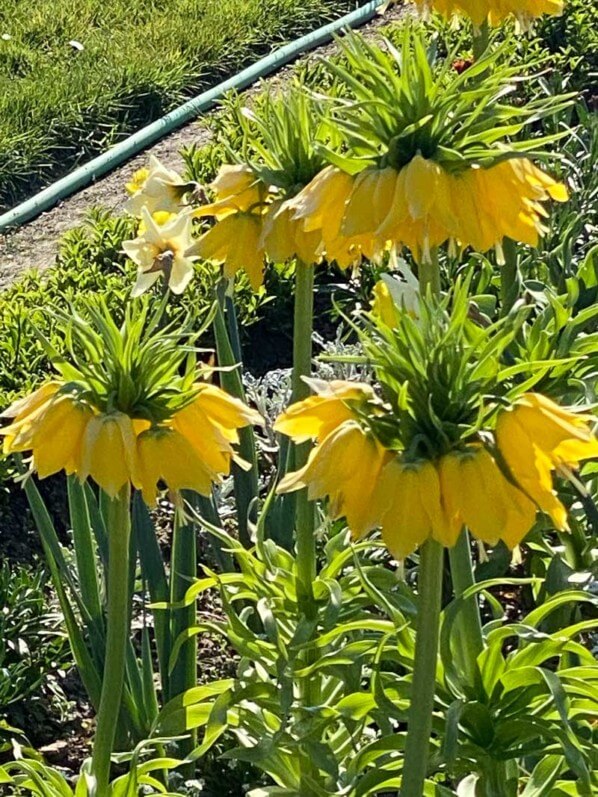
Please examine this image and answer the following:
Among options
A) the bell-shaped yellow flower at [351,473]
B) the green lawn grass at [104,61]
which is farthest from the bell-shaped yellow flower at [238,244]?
the green lawn grass at [104,61]

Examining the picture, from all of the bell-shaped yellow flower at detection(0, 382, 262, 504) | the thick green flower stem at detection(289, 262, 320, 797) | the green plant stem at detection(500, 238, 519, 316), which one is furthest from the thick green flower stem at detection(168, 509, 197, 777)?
the green plant stem at detection(500, 238, 519, 316)

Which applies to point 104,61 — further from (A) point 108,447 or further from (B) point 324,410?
(B) point 324,410

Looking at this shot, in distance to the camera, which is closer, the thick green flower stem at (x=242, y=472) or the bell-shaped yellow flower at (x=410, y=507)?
the bell-shaped yellow flower at (x=410, y=507)

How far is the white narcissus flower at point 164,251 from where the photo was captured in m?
1.96

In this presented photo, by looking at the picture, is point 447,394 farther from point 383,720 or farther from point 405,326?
point 383,720

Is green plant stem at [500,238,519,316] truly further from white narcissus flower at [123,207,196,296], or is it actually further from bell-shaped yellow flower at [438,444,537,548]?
bell-shaped yellow flower at [438,444,537,548]

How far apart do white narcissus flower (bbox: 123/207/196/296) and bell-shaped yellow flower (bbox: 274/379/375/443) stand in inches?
29.2

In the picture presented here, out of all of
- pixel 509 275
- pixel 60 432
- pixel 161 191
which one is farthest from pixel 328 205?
pixel 509 275

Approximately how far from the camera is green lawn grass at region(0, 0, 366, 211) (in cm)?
463

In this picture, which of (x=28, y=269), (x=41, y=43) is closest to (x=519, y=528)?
Answer: (x=28, y=269)

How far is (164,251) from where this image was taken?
200cm

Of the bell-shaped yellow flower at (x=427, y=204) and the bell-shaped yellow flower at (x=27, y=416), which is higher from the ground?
the bell-shaped yellow flower at (x=427, y=204)

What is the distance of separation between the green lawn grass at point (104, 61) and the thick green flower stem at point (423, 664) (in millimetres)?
3422

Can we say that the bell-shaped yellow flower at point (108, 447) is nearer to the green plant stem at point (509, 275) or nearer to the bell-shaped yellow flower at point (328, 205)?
the bell-shaped yellow flower at point (328, 205)
